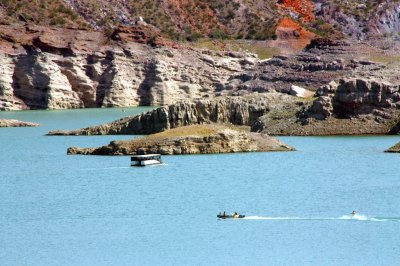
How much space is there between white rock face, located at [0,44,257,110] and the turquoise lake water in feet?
255

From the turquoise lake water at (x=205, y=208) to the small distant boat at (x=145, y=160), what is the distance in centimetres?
65

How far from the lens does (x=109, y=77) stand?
551ft

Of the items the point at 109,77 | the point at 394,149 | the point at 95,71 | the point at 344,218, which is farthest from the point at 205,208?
the point at 95,71

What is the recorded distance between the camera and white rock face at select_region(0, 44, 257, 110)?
16350cm

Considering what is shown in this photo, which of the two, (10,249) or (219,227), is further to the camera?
(219,227)

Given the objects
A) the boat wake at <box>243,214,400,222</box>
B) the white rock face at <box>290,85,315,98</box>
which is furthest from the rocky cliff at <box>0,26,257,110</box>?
the boat wake at <box>243,214,400,222</box>

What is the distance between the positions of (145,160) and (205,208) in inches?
750

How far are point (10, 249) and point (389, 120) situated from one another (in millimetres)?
53969

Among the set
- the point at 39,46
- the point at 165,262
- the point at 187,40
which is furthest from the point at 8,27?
the point at 165,262

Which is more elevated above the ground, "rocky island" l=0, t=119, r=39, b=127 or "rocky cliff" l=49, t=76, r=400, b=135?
"rocky cliff" l=49, t=76, r=400, b=135

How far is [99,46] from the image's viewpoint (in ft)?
566

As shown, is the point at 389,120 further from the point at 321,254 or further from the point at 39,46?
the point at 39,46

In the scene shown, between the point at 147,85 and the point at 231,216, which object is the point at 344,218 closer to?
the point at 231,216

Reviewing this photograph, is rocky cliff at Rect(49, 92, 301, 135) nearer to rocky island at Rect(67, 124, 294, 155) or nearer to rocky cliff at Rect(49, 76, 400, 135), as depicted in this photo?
rocky cliff at Rect(49, 76, 400, 135)
